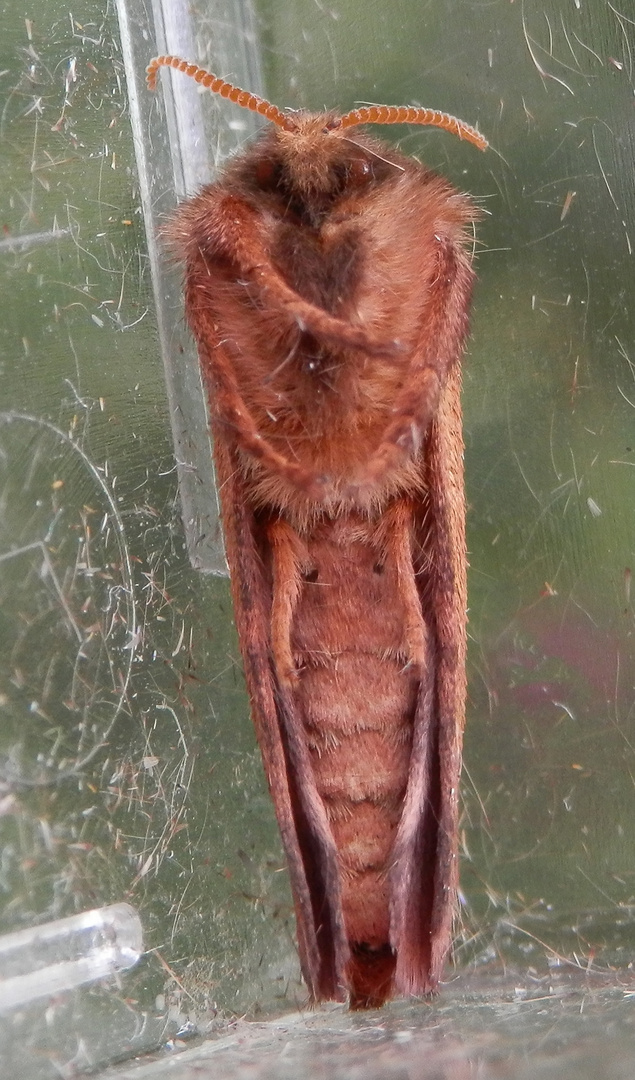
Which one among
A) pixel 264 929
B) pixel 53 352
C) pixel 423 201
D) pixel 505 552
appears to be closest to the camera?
pixel 423 201

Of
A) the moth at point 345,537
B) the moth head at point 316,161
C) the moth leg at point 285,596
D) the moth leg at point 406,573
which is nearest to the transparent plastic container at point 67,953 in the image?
the moth at point 345,537

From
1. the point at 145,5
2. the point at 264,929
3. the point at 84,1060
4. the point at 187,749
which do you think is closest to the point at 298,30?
the point at 145,5

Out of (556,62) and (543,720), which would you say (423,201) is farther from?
(543,720)

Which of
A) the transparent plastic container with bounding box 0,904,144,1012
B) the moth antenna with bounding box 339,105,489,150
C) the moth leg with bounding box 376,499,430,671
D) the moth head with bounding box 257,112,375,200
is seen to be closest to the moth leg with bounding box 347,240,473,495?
the moth leg with bounding box 376,499,430,671

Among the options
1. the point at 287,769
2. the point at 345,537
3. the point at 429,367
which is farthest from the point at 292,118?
the point at 287,769

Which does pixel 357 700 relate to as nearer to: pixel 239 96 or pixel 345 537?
pixel 345 537

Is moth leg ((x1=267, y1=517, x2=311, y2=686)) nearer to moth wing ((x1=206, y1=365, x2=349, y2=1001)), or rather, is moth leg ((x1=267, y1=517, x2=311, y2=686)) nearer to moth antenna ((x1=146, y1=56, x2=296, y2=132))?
moth wing ((x1=206, y1=365, x2=349, y2=1001))
